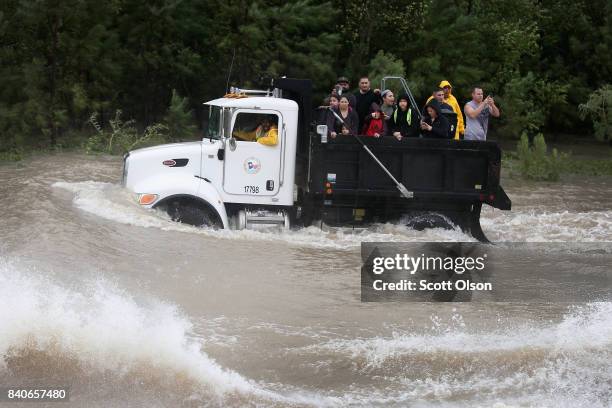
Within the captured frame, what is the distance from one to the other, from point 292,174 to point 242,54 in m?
17.5

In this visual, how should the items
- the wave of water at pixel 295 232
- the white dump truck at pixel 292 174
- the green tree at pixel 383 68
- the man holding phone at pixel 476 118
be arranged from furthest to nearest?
the green tree at pixel 383 68
the man holding phone at pixel 476 118
the white dump truck at pixel 292 174
the wave of water at pixel 295 232

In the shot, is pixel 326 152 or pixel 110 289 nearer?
pixel 110 289

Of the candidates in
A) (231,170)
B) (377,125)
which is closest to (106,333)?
(231,170)

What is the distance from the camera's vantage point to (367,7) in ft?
106

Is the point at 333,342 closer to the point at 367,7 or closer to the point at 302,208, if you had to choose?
the point at 302,208

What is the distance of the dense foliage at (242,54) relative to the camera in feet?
94.9

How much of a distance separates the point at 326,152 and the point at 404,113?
128cm

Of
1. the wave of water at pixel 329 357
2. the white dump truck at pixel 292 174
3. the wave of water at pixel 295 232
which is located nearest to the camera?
the wave of water at pixel 329 357

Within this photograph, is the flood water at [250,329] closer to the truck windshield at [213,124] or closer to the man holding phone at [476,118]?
the truck windshield at [213,124]

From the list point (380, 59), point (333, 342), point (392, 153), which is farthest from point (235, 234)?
point (380, 59)

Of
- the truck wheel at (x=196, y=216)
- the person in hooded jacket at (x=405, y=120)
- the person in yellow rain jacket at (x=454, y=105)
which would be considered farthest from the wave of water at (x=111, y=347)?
the person in yellow rain jacket at (x=454, y=105)
